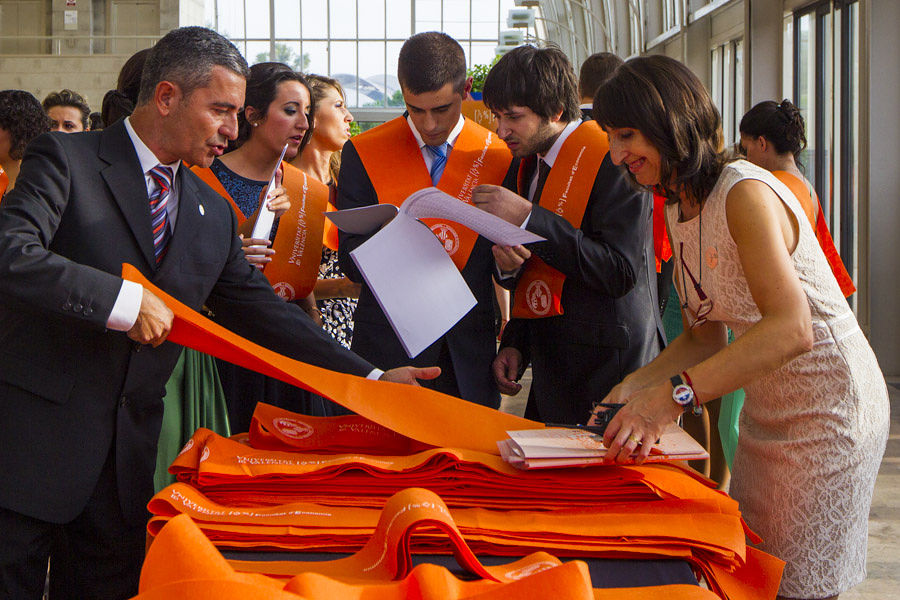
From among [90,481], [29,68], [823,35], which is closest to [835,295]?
[90,481]

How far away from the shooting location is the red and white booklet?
1.14 metres

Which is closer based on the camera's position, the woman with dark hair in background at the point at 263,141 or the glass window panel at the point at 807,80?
the woman with dark hair in background at the point at 263,141

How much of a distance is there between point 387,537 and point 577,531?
25 centimetres

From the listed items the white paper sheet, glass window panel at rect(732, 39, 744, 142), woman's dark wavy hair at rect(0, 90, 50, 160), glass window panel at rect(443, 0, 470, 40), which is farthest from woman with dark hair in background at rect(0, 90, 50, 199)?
glass window panel at rect(443, 0, 470, 40)

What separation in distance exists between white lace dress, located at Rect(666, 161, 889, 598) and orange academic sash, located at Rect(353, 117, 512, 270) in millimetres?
958

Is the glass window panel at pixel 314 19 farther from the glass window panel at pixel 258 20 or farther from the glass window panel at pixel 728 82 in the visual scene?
the glass window panel at pixel 728 82

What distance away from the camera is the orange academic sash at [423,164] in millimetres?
2348

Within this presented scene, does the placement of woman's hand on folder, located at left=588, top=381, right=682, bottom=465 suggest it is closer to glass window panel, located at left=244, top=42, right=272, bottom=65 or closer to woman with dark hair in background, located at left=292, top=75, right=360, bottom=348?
woman with dark hair in background, located at left=292, top=75, right=360, bottom=348

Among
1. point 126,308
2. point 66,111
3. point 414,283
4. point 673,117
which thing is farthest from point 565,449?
point 66,111

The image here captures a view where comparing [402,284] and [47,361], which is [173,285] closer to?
[47,361]

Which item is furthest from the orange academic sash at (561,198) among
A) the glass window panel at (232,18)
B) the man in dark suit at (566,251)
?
the glass window panel at (232,18)

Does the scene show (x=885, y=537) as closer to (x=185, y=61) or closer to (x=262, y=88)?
(x=262, y=88)

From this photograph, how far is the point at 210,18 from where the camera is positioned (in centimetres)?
3034

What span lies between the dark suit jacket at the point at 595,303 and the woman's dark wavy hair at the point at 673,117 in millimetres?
525
